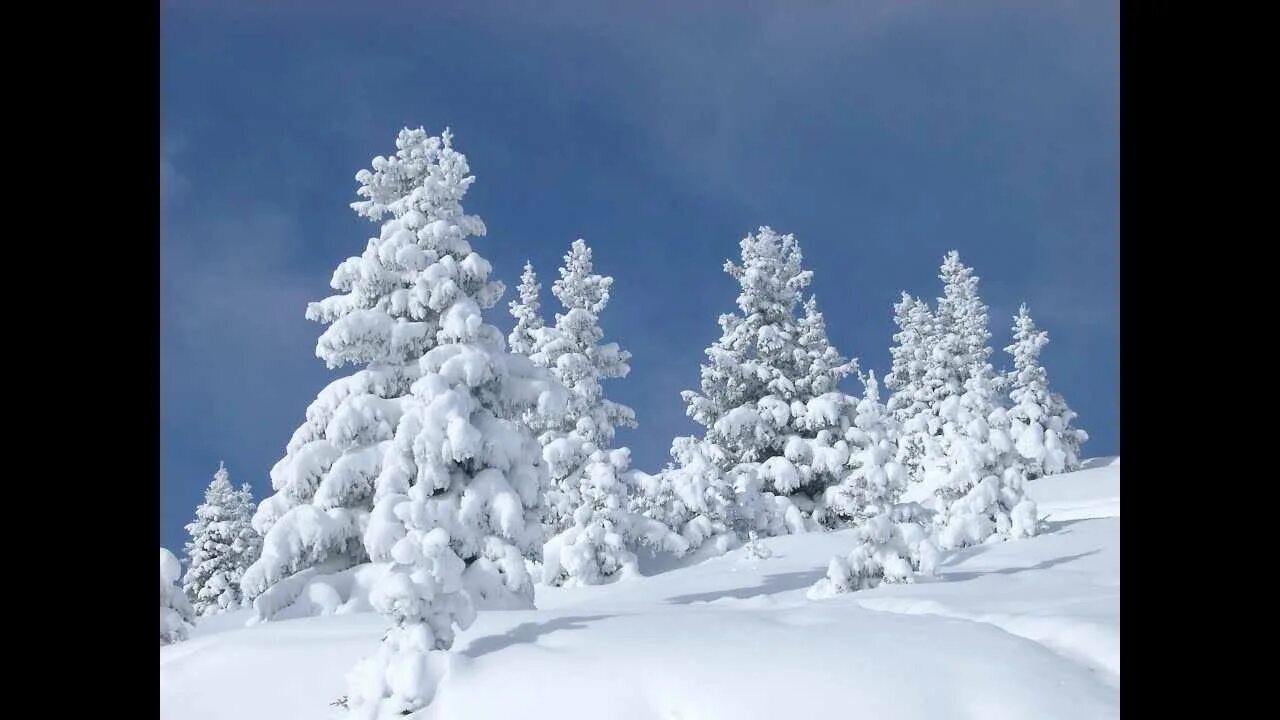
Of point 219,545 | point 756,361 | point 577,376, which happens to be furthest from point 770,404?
point 219,545

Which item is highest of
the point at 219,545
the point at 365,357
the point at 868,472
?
the point at 365,357

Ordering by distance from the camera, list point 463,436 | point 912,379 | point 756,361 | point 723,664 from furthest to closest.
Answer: point 912,379
point 756,361
point 463,436
point 723,664

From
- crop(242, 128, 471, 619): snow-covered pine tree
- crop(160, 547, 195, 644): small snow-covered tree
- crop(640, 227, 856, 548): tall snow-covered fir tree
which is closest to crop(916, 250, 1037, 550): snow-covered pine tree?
crop(640, 227, 856, 548): tall snow-covered fir tree

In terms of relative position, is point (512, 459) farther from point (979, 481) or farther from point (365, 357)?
point (979, 481)

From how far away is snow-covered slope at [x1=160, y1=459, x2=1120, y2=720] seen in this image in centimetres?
716

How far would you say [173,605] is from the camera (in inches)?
354

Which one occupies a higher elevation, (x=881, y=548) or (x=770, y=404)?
(x=770, y=404)

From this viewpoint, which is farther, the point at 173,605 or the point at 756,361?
the point at 756,361

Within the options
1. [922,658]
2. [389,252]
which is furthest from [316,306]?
[922,658]

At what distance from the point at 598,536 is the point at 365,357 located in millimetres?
7566

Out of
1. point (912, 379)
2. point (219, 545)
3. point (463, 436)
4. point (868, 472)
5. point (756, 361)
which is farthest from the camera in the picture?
point (912, 379)

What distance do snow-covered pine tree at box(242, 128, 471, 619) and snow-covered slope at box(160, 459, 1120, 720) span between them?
21.4 feet

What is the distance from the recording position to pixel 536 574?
83.5ft
